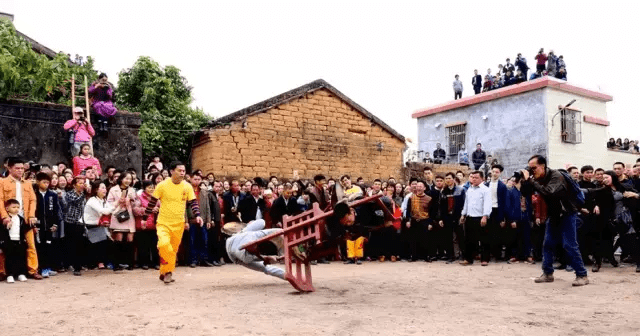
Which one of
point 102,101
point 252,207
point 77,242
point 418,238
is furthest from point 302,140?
point 77,242

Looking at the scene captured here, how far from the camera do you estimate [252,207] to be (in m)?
11.2

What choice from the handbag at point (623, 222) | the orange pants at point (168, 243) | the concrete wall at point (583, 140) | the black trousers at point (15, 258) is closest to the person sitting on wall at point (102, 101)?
the black trousers at point (15, 258)

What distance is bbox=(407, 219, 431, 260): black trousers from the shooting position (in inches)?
446

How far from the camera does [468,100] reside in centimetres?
2681

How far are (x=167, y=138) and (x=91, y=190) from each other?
856 centimetres

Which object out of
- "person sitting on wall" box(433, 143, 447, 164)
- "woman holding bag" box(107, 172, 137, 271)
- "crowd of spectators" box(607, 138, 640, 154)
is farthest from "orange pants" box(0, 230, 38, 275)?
"crowd of spectators" box(607, 138, 640, 154)

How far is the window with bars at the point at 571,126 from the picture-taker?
24844mm

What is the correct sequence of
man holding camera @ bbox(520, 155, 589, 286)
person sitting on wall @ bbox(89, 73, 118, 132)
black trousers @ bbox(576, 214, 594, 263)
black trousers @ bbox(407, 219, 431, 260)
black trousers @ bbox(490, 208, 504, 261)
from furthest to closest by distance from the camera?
person sitting on wall @ bbox(89, 73, 118, 132) < black trousers @ bbox(407, 219, 431, 260) < black trousers @ bbox(490, 208, 504, 261) < black trousers @ bbox(576, 214, 594, 263) < man holding camera @ bbox(520, 155, 589, 286)

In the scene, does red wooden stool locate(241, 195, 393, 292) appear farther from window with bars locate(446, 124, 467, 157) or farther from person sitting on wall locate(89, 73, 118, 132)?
window with bars locate(446, 124, 467, 157)

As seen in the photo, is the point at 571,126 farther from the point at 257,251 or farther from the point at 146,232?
the point at 257,251

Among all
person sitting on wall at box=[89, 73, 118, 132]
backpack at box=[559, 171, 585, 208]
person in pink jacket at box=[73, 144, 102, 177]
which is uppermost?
person sitting on wall at box=[89, 73, 118, 132]

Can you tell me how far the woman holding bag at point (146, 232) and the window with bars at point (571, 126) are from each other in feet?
67.3

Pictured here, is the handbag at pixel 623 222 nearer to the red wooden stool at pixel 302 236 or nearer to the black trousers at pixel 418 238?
the black trousers at pixel 418 238

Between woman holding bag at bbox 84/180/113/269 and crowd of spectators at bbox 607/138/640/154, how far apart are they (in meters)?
26.6
